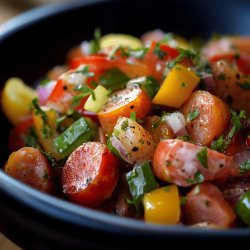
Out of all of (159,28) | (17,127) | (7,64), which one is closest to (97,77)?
(17,127)

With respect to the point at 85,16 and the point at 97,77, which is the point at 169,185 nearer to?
the point at 97,77

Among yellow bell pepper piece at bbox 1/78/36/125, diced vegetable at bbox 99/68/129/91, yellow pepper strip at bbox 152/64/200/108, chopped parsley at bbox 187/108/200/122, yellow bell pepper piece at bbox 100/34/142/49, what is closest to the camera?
chopped parsley at bbox 187/108/200/122

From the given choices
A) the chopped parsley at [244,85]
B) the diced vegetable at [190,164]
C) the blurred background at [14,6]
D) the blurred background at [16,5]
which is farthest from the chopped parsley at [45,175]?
the blurred background at [16,5]

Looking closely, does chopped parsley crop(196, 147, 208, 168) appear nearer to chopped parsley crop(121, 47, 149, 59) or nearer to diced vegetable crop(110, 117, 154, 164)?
diced vegetable crop(110, 117, 154, 164)

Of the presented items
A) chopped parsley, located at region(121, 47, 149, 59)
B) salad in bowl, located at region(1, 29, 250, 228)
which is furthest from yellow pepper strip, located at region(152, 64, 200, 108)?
chopped parsley, located at region(121, 47, 149, 59)

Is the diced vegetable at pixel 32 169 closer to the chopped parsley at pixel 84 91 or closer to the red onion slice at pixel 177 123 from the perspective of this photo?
the chopped parsley at pixel 84 91

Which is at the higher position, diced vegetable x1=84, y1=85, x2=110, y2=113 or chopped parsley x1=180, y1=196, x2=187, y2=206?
Answer: diced vegetable x1=84, y1=85, x2=110, y2=113
